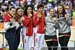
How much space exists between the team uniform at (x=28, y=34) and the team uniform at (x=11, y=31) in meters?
0.20

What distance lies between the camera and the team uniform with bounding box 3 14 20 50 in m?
7.00

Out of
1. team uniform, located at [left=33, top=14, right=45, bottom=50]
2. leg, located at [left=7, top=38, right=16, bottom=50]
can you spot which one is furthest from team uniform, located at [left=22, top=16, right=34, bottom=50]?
leg, located at [left=7, top=38, right=16, bottom=50]

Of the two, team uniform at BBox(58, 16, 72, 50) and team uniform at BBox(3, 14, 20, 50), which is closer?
team uniform at BBox(3, 14, 20, 50)

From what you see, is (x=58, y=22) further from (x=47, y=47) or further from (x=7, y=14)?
(x=7, y=14)

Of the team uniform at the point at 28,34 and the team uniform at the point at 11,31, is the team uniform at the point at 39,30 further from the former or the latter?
the team uniform at the point at 11,31

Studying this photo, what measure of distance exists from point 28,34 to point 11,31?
45 centimetres

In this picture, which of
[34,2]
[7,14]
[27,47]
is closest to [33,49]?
[27,47]

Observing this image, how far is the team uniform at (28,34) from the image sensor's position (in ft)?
23.3

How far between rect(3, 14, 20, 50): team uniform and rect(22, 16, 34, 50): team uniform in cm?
20

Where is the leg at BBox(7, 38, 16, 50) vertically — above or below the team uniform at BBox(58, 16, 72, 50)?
below

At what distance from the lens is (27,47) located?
7.12m

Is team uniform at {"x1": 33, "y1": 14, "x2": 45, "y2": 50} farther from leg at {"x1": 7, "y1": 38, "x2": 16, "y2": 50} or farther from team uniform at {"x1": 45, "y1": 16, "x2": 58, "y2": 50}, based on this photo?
leg at {"x1": 7, "y1": 38, "x2": 16, "y2": 50}

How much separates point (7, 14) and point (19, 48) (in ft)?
3.08

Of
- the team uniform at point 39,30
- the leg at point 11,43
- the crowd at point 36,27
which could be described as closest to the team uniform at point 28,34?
the crowd at point 36,27
